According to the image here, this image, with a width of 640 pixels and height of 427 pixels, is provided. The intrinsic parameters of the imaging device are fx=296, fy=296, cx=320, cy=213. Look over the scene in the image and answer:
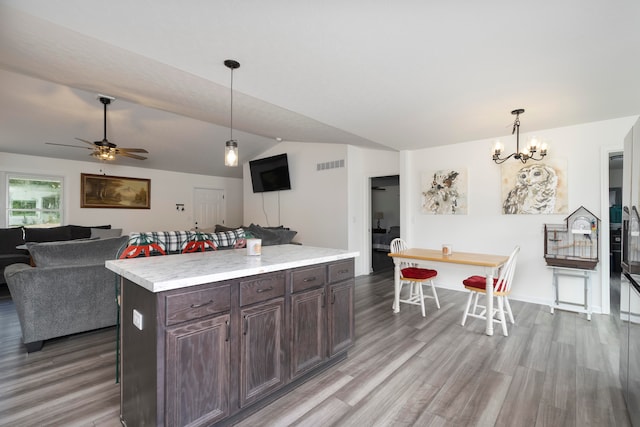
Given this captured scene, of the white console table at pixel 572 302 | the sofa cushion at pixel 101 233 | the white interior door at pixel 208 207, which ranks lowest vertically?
the white console table at pixel 572 302

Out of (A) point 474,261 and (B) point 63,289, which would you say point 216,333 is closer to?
(B) point 63,289

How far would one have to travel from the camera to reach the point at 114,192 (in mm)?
6863

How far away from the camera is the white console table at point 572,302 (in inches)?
143

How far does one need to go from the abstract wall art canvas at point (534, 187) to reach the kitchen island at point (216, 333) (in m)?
3.40

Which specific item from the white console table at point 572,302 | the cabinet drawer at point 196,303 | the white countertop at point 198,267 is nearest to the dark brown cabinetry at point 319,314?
the white countertop at point 198,267

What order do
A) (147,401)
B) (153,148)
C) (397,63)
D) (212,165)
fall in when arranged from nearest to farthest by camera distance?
(147,401) < (397,63) < (153,148) < (212,165)

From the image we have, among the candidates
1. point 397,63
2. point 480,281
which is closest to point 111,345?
point 397,63

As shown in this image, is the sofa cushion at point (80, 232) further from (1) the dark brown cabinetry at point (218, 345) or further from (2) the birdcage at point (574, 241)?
(2) the birdcage at point (574, 241)

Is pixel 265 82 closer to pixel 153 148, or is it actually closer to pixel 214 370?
pixel 214 370

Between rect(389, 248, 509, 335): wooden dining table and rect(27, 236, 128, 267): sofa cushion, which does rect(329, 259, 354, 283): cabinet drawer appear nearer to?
rect(389, 248, 509, 335): wooden dining table

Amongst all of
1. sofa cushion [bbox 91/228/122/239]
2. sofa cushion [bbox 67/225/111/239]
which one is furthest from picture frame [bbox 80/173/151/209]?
sofa cushion [bbox 91/228/122/239]

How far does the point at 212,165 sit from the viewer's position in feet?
25.5

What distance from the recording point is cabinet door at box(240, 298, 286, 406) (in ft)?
5.84

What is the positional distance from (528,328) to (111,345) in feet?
14.2
